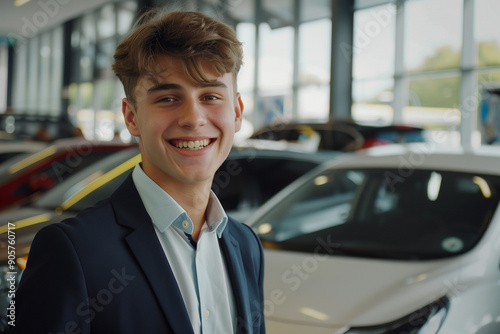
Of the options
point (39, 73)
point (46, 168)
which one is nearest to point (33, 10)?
point (46, 168)

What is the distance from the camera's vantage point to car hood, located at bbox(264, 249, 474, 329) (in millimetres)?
1810

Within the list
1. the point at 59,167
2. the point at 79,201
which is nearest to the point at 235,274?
Answer: the point at 79,201

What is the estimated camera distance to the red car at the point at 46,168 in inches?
149

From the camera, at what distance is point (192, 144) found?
99cm

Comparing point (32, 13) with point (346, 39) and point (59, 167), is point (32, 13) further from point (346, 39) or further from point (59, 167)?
point (59, 167)

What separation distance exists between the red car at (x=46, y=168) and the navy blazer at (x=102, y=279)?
2.90m

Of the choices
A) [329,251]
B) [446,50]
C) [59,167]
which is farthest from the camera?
[446,50]

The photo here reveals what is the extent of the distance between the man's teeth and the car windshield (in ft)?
4.72

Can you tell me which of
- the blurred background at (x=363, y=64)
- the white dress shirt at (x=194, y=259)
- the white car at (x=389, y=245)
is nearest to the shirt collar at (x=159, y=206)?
the white dress shirt at (x=194, y=259)

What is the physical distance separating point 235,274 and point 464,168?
6.10 ft

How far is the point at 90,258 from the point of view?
0.88 meters

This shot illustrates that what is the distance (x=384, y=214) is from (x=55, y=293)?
2188 millimetres

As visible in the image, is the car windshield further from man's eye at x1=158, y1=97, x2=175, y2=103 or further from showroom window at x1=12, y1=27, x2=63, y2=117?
showroom window at x1=12, y1=27, x2=63, y2=117

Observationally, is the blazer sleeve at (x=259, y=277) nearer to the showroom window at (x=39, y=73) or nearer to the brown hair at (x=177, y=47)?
the brown hair at (x=177, y=47)
